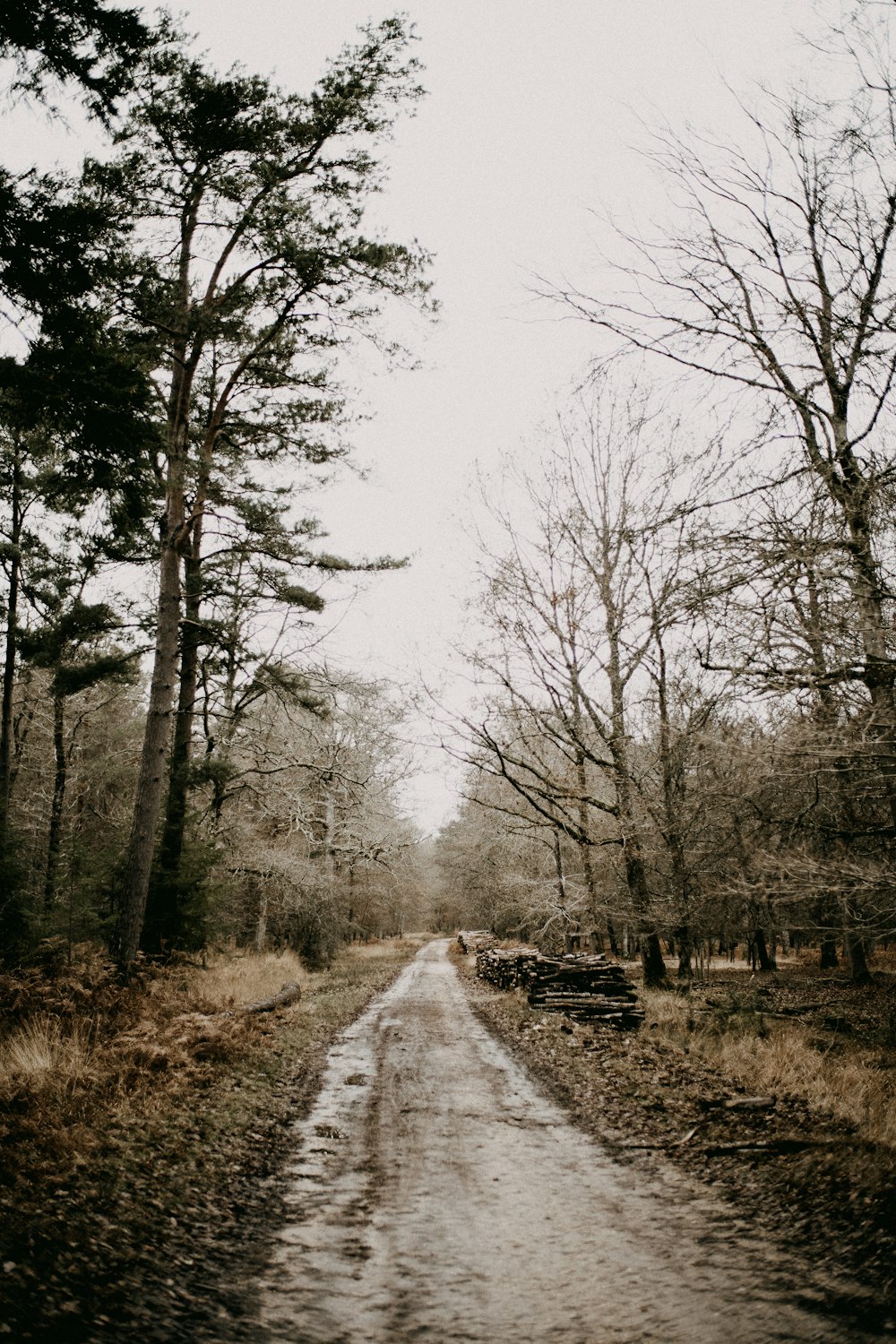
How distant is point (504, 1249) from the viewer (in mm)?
3803

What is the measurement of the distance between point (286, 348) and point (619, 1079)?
38.9 ft

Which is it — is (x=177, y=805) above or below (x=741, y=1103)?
above

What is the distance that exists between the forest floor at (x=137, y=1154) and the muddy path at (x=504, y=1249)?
13.4 inches

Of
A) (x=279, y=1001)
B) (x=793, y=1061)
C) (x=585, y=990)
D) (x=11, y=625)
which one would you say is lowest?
(x=279, y=1001)

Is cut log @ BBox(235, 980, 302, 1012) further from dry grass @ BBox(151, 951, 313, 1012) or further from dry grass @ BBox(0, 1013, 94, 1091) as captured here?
dry grass @ BBox(0, 1013, 94, 1091)

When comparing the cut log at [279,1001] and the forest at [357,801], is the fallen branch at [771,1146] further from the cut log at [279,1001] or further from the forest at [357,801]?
the cut log at [279,1001]

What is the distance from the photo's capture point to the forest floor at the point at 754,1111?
393 centimetres

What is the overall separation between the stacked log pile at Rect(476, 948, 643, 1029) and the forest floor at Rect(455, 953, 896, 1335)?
344 millimetres

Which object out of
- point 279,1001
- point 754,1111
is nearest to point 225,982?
point 279,1001

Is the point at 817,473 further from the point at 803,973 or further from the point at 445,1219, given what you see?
the point at 803,973

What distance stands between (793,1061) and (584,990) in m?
4.48

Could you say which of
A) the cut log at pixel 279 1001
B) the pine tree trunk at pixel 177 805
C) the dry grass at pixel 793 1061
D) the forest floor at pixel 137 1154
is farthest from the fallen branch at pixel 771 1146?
the pine tree trunk at pixel 177 805

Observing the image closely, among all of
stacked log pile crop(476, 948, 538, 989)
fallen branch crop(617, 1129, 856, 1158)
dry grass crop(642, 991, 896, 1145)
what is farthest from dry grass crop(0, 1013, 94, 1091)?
stacked log pile crop(476, 948, 538, 989)

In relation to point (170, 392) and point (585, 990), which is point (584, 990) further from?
point (170, 392)
